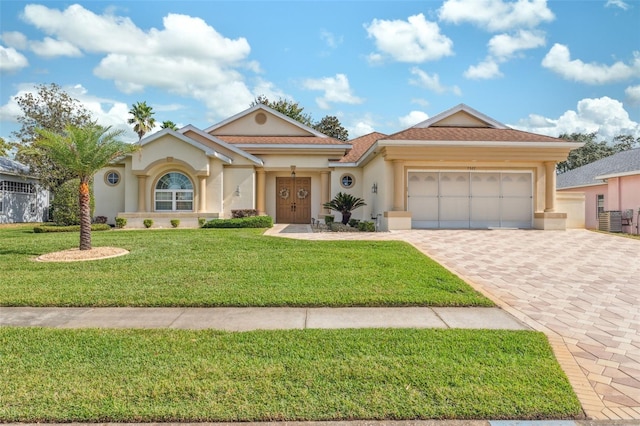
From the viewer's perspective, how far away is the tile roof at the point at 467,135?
1644cm

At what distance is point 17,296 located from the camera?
600 centimetres

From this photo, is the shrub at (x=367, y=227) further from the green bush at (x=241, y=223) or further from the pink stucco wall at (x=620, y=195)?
the pink stucco wall at (x=620, y=195)

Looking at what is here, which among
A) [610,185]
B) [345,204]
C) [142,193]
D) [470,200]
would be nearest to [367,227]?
[345,204]

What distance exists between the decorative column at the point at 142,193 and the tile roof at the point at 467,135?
12473mm

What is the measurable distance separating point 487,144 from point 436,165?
2.30m

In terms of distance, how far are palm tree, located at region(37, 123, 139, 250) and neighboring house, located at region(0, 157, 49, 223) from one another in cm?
2098

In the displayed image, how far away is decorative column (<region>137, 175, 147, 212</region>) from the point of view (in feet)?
62.3

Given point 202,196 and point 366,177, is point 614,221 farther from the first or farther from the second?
point 202,196

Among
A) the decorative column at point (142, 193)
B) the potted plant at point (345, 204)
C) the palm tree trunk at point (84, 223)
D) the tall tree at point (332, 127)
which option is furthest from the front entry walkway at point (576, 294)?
the tall tree at point (332, 127)

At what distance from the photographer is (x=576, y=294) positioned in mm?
6457

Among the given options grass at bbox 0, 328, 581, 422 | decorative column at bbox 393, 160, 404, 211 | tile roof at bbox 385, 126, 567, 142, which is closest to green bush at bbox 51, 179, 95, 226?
decorative column at bbox 393, 160, 404, 211

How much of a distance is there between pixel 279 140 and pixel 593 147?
44.2 metres

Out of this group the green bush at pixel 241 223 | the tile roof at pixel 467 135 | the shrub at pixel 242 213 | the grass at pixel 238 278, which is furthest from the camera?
the shrub at pixel 242 213

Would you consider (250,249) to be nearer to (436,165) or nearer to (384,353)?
(384,353)
